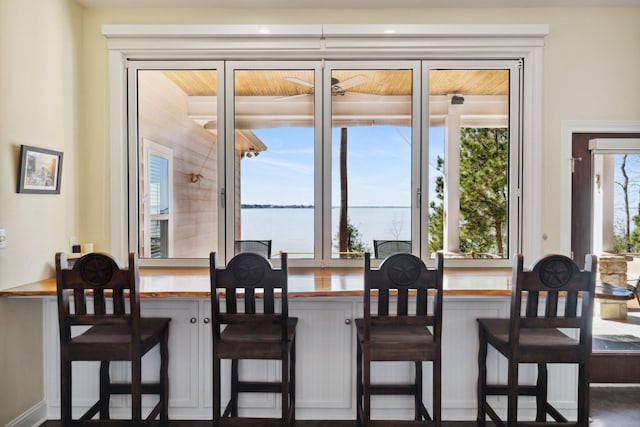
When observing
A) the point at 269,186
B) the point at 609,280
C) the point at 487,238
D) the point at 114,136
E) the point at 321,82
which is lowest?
the point at 609,280

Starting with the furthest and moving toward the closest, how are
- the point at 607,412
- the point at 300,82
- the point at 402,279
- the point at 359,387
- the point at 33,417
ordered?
the point at 300,82, the point at 607,412, the point at 33,417, the point at 359,387, the point at 402,279

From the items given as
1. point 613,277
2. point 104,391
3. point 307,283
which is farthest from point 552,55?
point 104,391

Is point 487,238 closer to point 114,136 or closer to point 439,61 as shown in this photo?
point 439,61

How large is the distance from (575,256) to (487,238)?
641 mm

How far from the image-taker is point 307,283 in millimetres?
2436

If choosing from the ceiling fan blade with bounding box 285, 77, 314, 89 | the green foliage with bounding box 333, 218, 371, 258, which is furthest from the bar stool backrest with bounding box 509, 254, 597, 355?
the ceiling fan blade with bounding box 285, 77, 314, 89

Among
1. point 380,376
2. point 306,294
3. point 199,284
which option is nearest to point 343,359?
point 380,376

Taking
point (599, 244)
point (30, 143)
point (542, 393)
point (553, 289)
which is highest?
point (30, 143)

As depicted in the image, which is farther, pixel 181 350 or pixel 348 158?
pixel 348 158

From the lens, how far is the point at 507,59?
9.77 feet

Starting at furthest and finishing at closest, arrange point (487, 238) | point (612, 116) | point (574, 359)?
1. point (487, 238)
2. point (612, 116)
3. point (574, 359)

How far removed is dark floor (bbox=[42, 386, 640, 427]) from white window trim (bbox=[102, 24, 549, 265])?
1.07 meters

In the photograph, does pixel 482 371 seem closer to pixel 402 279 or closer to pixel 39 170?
pixel 402 279

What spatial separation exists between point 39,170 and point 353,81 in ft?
7.42
